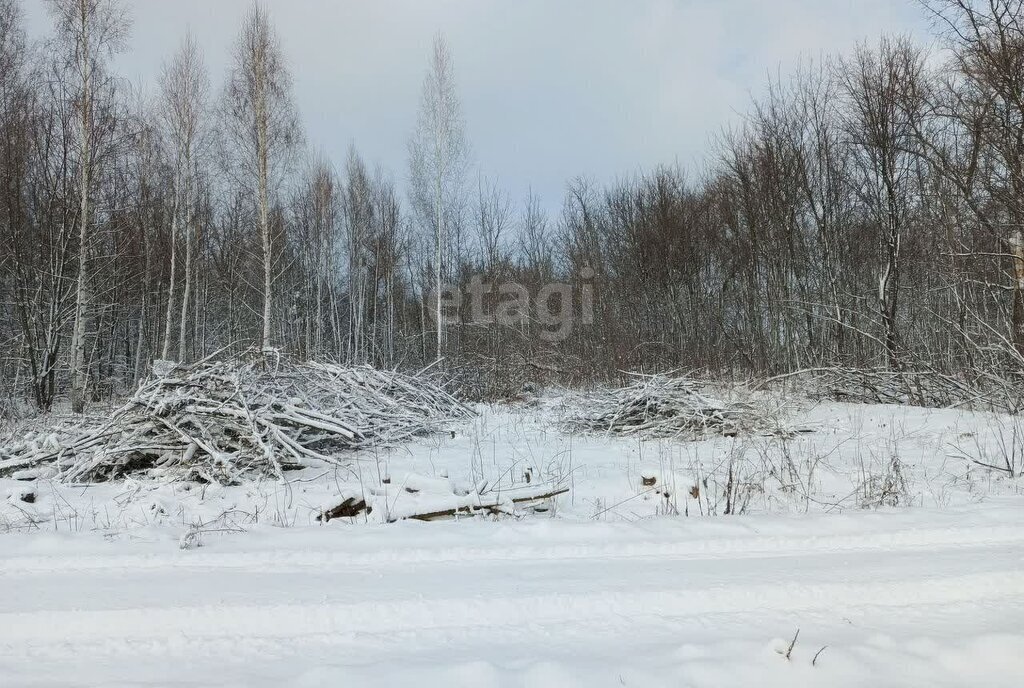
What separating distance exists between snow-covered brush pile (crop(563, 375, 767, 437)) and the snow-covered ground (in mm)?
2888

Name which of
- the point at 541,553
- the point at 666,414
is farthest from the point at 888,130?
the point at 541,553

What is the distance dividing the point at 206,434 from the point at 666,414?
6110 millimetres

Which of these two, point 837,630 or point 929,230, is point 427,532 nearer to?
point 837,630

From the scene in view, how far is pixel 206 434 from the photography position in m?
5.03

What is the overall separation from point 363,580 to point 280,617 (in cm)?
43

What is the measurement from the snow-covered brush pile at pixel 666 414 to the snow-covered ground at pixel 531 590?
9.48 feet

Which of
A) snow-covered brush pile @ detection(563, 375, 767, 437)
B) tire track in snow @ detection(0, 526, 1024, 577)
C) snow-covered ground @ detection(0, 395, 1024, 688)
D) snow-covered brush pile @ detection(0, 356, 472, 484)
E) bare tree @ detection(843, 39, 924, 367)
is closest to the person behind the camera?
snow-covered ground @ detection(0, 395, 1024, 688)

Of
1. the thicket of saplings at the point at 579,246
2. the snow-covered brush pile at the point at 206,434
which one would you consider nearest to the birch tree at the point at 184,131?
the thicket of saplings at the point at 579,246

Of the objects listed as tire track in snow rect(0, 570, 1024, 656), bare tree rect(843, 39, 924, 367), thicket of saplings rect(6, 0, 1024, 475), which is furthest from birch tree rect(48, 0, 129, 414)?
bare tree rect(843, 39, 924, 367)

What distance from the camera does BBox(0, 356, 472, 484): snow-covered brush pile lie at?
4.93 m

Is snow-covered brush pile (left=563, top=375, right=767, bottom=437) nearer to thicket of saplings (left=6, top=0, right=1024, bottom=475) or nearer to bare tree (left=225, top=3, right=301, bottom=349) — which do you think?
thicket of saplings (left=6, top=0, right=1024, bottom=475)

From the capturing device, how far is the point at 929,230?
1389 cm

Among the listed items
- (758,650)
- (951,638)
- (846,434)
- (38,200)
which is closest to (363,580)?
(758,650)

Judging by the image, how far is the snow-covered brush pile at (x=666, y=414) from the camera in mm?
7227
